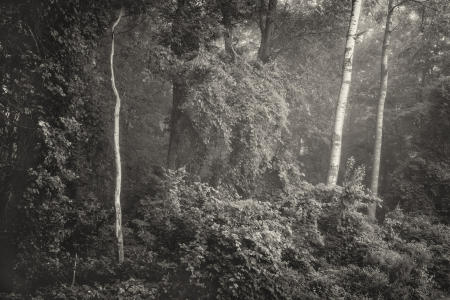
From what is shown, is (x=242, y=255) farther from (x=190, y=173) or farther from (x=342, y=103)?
(x=342, y=103)

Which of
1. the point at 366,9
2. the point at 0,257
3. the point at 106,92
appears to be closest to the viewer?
the point at 0,257

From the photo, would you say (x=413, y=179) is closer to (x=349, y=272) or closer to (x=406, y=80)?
(x=406, y=80)

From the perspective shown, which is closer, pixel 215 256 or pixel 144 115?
pixel 215 256

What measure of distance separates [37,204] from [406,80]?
1891 centimetres

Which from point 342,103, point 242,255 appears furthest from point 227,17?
point 242,255

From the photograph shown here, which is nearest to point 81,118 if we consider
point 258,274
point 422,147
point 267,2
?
point 258,274

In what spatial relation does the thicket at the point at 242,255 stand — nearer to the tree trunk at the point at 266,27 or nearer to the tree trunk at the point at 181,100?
the tree trunk at the point at 181,100

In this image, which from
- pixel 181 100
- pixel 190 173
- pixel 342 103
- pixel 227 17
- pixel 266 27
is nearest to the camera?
pixel 342 103

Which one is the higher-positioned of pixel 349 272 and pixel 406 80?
pixel 406 80

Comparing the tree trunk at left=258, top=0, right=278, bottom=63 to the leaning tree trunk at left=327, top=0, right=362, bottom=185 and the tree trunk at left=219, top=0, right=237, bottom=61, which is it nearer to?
the tree trunk at left=219, top=0, right=237, bottom=61

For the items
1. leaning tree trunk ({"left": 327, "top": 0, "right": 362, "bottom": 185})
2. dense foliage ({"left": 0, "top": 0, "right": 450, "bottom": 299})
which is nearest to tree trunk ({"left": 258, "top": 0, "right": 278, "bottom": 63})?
dense foliage ({"left": 0, "top": 0, "right": 450, "bottom": 299})

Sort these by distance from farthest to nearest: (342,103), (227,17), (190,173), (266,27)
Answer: (266,27) < (227,17) < (190,173) < (342,103)

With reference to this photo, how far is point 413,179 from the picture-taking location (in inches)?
643

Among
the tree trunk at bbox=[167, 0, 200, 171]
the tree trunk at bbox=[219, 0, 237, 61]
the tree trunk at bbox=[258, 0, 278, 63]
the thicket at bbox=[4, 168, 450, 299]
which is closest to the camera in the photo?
the thicket at bbox=[4, 168, 450, 299]
